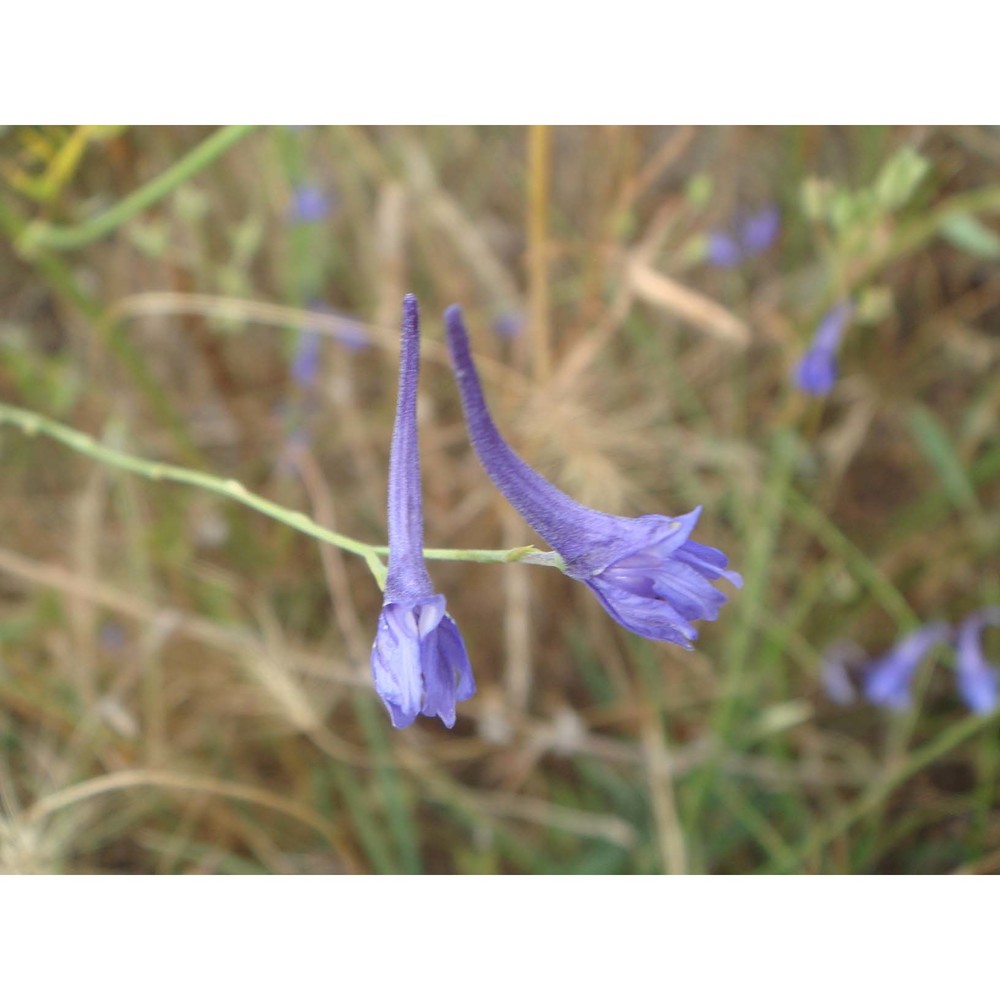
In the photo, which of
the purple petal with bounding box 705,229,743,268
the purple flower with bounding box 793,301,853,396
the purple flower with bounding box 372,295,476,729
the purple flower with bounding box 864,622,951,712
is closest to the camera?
the purple flower with bounding box 372,295,476,729

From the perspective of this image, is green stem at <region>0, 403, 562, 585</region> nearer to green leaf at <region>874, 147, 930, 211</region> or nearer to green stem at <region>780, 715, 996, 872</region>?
green leaf at <region>874, 147, 930, 211</region>

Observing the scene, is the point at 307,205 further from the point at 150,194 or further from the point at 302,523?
the point at 302,523

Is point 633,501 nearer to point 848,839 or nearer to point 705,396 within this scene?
point 705,396

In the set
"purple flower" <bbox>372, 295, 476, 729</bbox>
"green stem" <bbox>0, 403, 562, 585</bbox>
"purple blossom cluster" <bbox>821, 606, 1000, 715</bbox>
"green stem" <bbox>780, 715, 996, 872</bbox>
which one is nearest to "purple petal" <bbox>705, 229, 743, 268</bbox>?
"purple blossom cluster" <bbox>821, 606, 1000, 715</bbox>

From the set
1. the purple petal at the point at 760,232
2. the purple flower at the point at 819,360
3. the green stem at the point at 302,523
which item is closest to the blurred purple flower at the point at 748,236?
the purple petal at the point at 760,232
